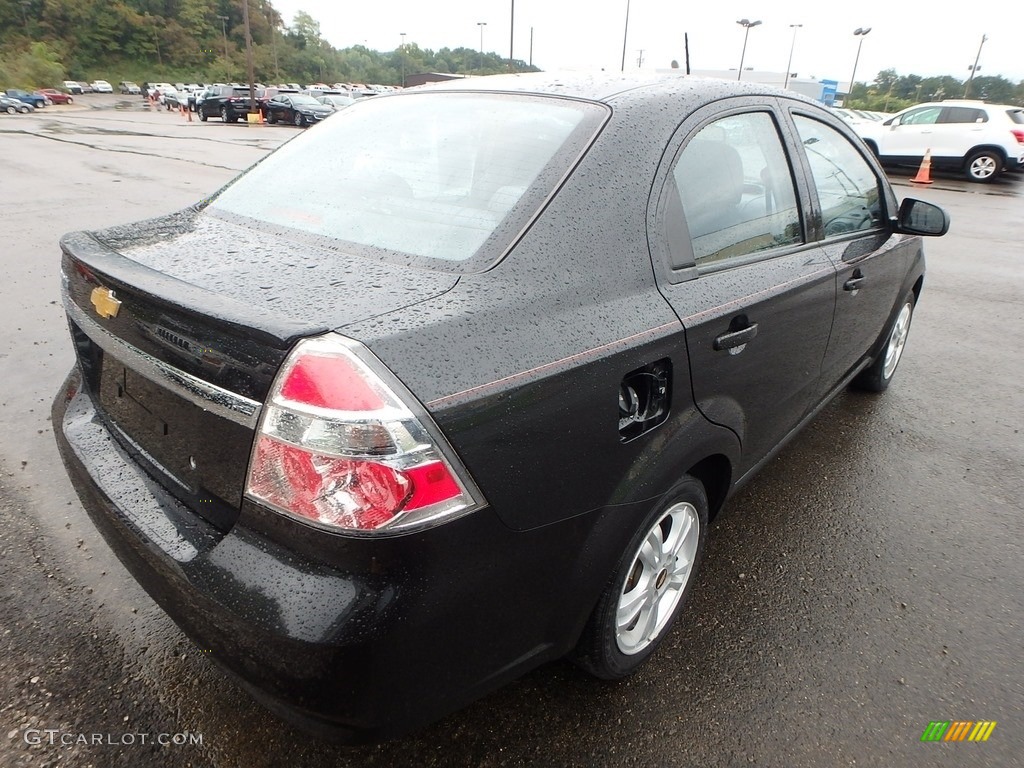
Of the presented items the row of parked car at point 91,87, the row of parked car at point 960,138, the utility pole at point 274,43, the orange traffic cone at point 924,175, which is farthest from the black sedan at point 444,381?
the utility pole at point 274,43

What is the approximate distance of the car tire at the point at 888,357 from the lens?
3.99 meters

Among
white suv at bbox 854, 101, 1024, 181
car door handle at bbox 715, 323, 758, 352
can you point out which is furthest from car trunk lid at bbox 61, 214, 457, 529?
white suv at bbox 854, 101, 1024, 181

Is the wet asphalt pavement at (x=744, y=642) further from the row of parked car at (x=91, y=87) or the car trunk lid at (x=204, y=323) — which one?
the row of parked car at (x=91, y=87)

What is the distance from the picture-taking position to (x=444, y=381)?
1.33 metres

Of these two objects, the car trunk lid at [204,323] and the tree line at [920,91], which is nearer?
the car trunk lid at [204,323]

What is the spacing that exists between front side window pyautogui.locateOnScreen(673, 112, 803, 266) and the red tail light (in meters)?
1.13

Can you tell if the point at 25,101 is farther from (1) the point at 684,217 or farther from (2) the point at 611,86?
(1) the point at 684,217

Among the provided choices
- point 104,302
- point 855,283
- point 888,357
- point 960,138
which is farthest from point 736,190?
point 960,138

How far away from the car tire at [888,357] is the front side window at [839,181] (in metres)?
0.93

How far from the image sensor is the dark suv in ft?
107

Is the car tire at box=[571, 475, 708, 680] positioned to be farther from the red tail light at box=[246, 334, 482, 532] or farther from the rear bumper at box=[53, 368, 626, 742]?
the red tail light at box=[246, 334, 482, 532]

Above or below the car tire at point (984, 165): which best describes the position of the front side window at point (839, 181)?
above

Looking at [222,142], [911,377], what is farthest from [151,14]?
[911,377]

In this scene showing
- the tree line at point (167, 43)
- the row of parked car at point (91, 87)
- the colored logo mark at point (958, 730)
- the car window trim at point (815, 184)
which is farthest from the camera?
the tree line at point (167, 43)
